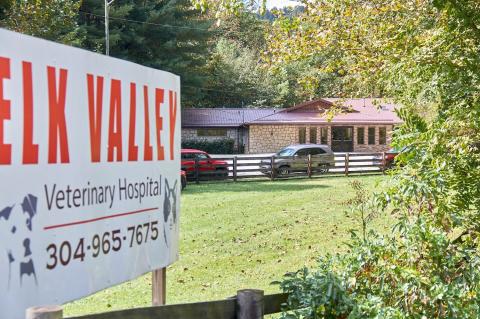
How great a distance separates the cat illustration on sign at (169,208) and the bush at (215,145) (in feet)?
144

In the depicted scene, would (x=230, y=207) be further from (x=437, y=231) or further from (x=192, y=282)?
(x=437, y=231)

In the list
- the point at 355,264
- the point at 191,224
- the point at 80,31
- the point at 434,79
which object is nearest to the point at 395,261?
the point at 355,264

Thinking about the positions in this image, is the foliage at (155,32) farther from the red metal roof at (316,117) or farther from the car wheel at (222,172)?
the car wheel at (222,172)

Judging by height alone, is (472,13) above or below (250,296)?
above

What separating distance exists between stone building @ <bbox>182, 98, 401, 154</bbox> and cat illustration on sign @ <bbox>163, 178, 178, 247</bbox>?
43836 mm

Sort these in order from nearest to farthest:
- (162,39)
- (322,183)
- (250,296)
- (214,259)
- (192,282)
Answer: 1. (250,296)
2. (192,282)
3. (214,259)
4. (322,183)
5. (162,39)

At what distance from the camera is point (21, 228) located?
2885mm

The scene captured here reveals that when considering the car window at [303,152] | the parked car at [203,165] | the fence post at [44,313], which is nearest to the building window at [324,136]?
the car window at [303,152]

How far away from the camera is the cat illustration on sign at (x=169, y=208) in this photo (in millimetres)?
4215

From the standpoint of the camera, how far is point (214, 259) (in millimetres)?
11508

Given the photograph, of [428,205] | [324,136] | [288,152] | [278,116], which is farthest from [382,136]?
[428,205]

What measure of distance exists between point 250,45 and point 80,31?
3093 cm

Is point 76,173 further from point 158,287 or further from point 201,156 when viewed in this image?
point 201,156

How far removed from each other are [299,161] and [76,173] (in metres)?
27.0
